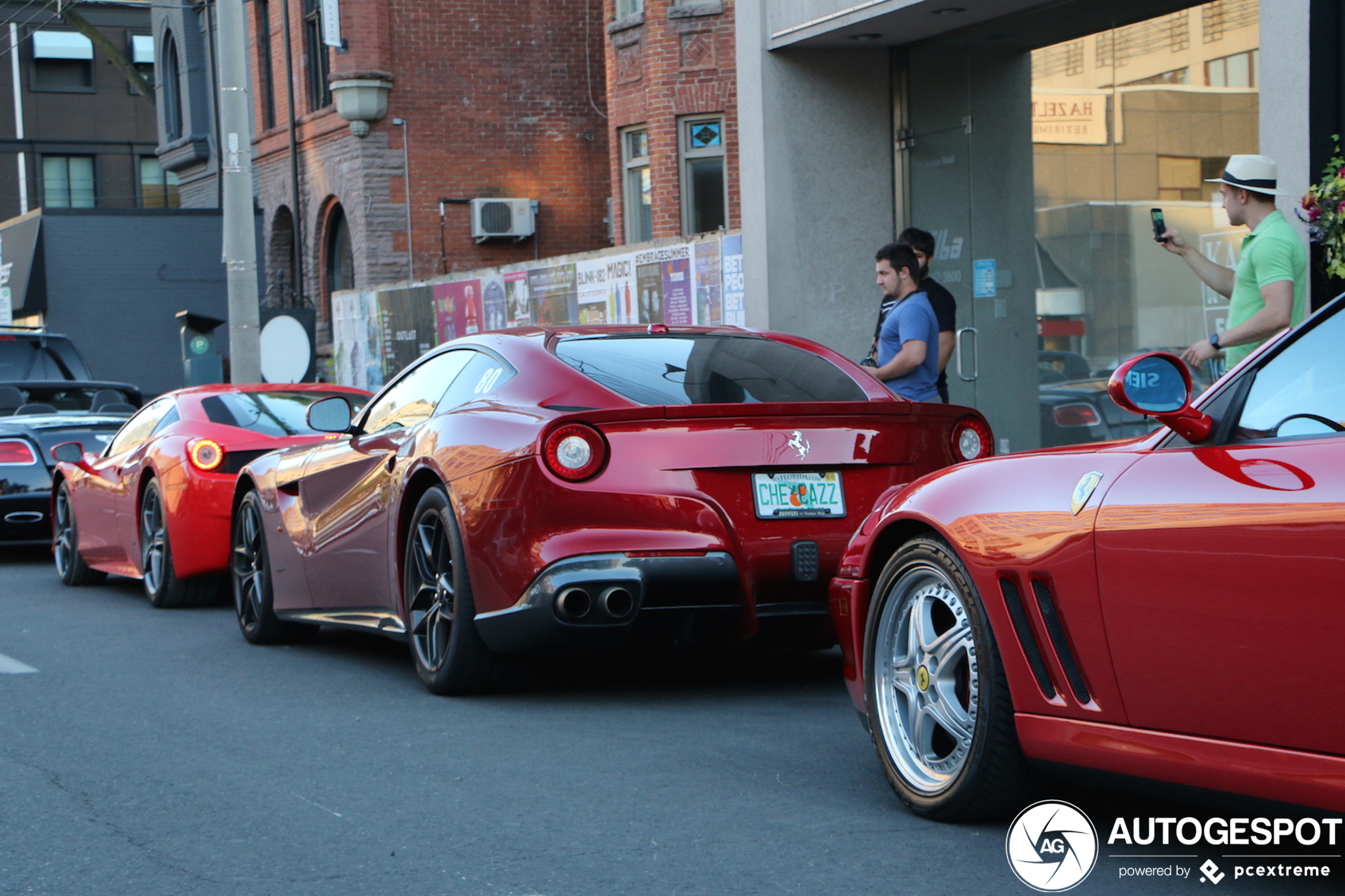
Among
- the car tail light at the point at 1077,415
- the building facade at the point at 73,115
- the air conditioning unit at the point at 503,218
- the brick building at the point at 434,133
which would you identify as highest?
the building facade at the point at 73,115

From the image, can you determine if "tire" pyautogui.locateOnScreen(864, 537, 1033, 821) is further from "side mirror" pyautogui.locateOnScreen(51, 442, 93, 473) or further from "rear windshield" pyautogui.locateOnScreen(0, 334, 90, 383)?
"rear windshield" pyautogui.locateOnScreen(0, 334, 90, 383)

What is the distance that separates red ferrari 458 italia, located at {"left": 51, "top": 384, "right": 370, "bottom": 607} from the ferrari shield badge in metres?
5.39

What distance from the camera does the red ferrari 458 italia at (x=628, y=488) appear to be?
18.5ft

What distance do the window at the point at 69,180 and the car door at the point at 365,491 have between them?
50974mm

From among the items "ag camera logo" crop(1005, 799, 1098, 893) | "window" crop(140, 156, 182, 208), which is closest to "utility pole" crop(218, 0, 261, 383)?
"ag camera logo" crop(1005, 799, 1098, 893)

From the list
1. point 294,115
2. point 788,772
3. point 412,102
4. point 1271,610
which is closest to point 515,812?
point 788,772

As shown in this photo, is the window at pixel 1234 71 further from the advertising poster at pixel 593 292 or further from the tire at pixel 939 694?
the tire at pixel 939 694

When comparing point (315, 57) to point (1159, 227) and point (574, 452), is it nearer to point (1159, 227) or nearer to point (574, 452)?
point (1159, 227)

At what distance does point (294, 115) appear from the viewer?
2952cm

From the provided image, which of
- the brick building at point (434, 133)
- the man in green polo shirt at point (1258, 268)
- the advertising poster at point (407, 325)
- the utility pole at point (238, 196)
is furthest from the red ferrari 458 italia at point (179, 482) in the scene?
the brick building at point (434, 133)

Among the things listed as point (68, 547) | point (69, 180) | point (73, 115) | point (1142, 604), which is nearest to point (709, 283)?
point (68, 547)

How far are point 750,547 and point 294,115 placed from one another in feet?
83.4

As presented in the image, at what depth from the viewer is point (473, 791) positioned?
470 centimetres

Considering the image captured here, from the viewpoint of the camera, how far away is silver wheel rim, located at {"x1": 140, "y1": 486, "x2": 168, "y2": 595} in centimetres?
952
